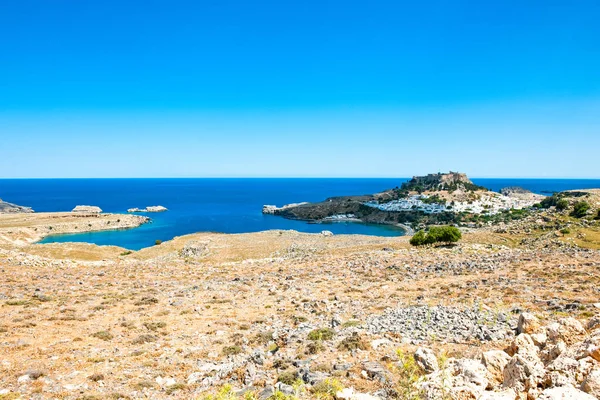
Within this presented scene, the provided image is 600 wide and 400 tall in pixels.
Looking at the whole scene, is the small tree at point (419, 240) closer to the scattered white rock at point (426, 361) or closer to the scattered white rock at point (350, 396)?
the scattered white rock at point (426, 361)

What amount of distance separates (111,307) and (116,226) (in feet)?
→ 334

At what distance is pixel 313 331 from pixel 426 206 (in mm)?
116664

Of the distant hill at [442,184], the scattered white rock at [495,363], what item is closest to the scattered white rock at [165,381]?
the scattered white rock at [495,363]

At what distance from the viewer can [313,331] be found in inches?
537

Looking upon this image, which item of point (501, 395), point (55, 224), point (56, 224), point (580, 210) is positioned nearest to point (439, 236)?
point (580, 210)

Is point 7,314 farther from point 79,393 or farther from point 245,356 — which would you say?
point 245,356

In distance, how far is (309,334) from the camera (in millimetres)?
13406

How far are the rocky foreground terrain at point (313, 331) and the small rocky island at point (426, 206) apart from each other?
267 ft

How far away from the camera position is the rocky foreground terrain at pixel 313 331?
764 cm

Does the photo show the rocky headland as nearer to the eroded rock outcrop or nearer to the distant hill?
the eroded rock outcrop

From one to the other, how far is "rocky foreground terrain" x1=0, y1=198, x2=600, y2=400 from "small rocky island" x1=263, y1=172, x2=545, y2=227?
8140cm

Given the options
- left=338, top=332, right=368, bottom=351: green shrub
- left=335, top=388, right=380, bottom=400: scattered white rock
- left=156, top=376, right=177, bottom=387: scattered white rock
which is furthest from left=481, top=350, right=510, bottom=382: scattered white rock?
left=156, top=376, right=177, bottom=387: scattered white rock

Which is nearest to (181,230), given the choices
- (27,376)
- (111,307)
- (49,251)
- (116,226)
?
(116,226)

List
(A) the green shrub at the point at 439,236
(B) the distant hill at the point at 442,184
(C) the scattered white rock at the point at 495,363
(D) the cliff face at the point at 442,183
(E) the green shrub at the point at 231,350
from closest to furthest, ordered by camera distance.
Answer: (C) the scattered white rock at the point at 495,363
(E) the green shrub at the point at 231,350
(A) the green shrub at the point at 439,236
(B) the distant hill at the point at 442,184
(D) the cliff face at the point at 442,183
